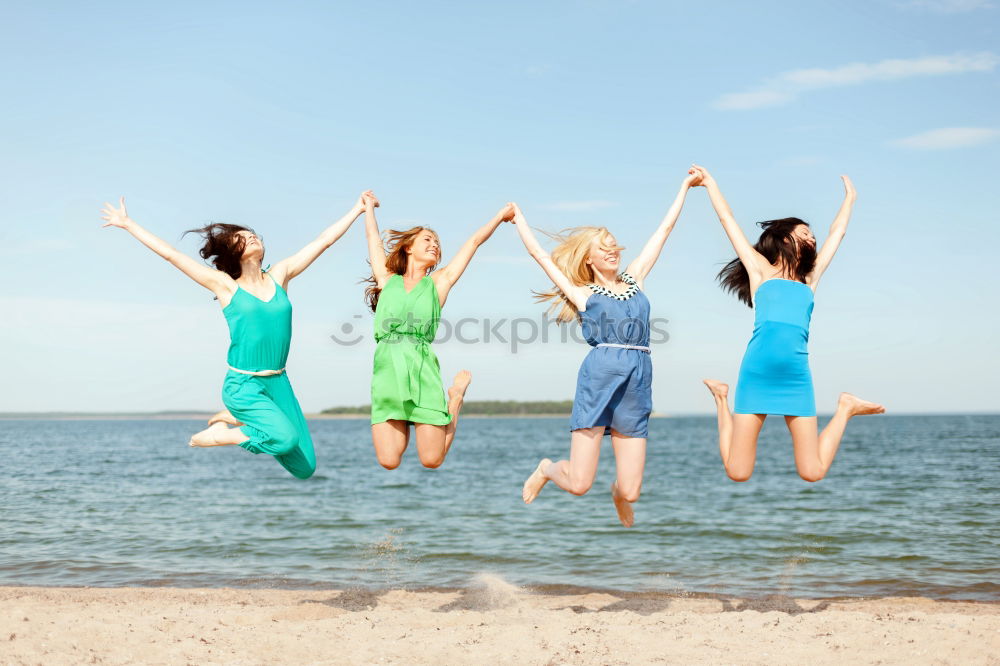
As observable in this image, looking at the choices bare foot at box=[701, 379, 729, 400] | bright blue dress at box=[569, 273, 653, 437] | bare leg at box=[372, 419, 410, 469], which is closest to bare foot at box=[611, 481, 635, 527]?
bright blue dress at box=[569, 273, 653, 437]

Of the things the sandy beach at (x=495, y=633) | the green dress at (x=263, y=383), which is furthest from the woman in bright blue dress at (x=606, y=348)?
the green dress at (x=263, y=383)

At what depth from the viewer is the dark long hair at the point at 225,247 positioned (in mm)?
6941

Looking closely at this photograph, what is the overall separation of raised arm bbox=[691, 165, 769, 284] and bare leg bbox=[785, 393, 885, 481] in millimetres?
1154

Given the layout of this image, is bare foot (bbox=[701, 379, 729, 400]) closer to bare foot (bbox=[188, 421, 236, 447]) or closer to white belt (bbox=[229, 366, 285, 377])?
white belt (bbox=[229, 366, 285, 377])

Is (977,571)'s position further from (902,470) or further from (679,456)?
(679,456)

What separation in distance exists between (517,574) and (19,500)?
14963mm

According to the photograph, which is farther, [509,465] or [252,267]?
[509,465]

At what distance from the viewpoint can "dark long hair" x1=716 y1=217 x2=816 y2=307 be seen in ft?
Result: 22.4

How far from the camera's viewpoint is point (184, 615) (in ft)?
28.8

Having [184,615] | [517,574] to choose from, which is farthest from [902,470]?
[184,615]

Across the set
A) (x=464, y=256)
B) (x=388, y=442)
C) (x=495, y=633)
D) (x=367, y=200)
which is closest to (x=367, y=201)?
(x=367, y=200)

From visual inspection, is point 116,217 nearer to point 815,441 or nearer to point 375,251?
point 375,251

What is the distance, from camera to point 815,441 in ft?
21.7

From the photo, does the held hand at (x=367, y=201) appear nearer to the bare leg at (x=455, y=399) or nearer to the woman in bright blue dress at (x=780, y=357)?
the bare leg at (x=455, y=399)
